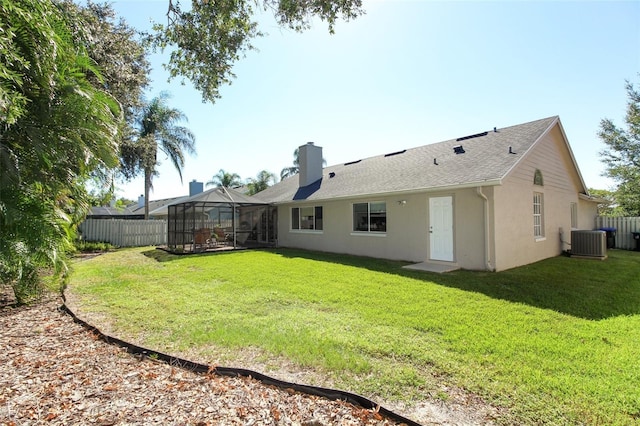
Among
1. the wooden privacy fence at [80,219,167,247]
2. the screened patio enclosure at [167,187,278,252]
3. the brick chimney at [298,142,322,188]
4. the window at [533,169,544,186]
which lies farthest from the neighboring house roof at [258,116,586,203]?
the wooden privacy fence at [80,219,167,247]

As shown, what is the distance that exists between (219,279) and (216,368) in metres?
5.01

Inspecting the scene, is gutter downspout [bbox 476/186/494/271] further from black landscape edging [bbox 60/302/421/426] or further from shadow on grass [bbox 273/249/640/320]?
black landscape edging [bbox 60/302/421/426]

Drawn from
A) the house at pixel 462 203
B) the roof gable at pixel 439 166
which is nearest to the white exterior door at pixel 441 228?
the house at pixel 462 203

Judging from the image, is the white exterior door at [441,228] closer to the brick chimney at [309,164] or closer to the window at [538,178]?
the window at [538,178]

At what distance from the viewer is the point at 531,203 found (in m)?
10.2

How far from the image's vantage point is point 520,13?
789cm

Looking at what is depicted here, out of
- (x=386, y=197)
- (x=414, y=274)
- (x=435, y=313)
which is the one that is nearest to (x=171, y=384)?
(x=435, y=313)

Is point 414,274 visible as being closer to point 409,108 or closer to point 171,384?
point 171,384

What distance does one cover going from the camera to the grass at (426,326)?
9.36 ft

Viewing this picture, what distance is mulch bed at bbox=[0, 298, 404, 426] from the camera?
2.47 meters

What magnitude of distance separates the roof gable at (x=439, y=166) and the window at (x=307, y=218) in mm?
687

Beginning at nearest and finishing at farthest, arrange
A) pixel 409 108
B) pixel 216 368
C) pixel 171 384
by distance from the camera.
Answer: pixel 171 384
pixel 216 368
pixel 409 108

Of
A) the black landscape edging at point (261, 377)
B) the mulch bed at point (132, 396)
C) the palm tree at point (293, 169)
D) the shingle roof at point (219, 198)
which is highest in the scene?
the palm tree at point (293, 169)

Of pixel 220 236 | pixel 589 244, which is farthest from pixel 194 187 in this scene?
pixel 589 244
